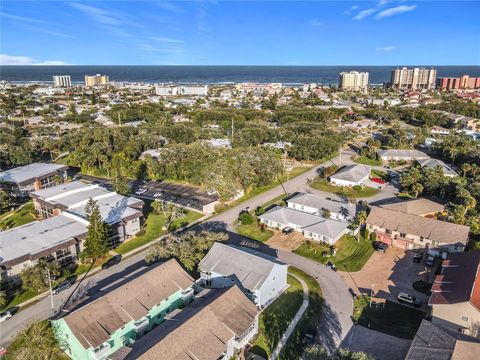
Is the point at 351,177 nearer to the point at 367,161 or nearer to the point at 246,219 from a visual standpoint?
the point at 367,161

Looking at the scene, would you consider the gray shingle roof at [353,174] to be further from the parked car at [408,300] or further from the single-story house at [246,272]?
the single-story house at [246,272]

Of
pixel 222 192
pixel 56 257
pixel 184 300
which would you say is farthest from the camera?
pixel 222 192

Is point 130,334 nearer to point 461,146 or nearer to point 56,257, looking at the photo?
point 56,257

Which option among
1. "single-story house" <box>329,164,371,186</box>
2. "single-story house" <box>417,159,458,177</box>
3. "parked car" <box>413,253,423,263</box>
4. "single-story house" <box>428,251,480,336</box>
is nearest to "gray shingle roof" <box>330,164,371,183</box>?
"single-story house" <box>329,164,371,186</box>

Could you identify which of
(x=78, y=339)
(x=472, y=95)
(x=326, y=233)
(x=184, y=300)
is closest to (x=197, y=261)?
(x=184, y=300)

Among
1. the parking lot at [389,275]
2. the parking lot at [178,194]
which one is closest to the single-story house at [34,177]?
the parking lot at [178,194]

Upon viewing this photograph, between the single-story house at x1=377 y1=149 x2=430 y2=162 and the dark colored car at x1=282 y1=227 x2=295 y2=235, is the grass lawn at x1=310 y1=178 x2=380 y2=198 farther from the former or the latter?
the single-story house at x1=377 y1=149 x2=430 y2=162
